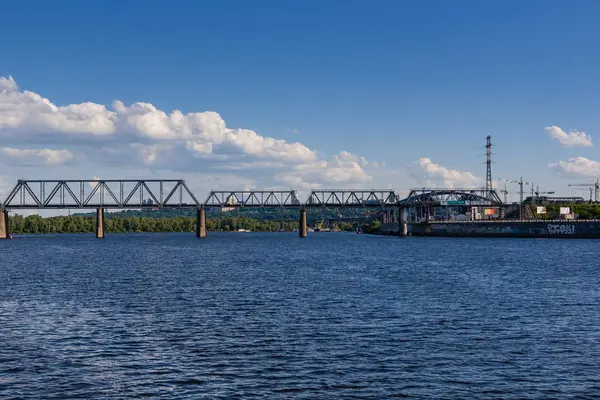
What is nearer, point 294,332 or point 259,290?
point 294,332

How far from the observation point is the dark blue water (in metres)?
32.7

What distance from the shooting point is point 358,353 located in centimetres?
3944

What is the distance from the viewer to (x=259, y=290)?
239 feet

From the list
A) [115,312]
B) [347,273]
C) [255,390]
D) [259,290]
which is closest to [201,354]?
[255,390]

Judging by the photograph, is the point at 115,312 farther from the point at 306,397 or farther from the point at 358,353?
the point at 306,397

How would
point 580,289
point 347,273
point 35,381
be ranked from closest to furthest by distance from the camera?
1. point 35,381
2. point 580,289
3. point 347,273

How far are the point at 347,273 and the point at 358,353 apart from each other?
58615mm

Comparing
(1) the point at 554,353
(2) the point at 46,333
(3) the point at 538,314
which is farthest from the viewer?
(3) the point at 538,314

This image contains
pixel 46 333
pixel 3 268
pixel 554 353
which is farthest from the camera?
pixel 3 268

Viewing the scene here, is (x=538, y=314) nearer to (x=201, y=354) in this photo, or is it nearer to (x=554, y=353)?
(x=554, y=353)

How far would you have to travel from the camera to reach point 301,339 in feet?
144

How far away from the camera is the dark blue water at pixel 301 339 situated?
32.7 metres

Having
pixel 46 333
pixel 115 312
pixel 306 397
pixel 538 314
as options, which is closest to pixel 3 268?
pixel 115 312

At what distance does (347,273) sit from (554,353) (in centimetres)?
5910
